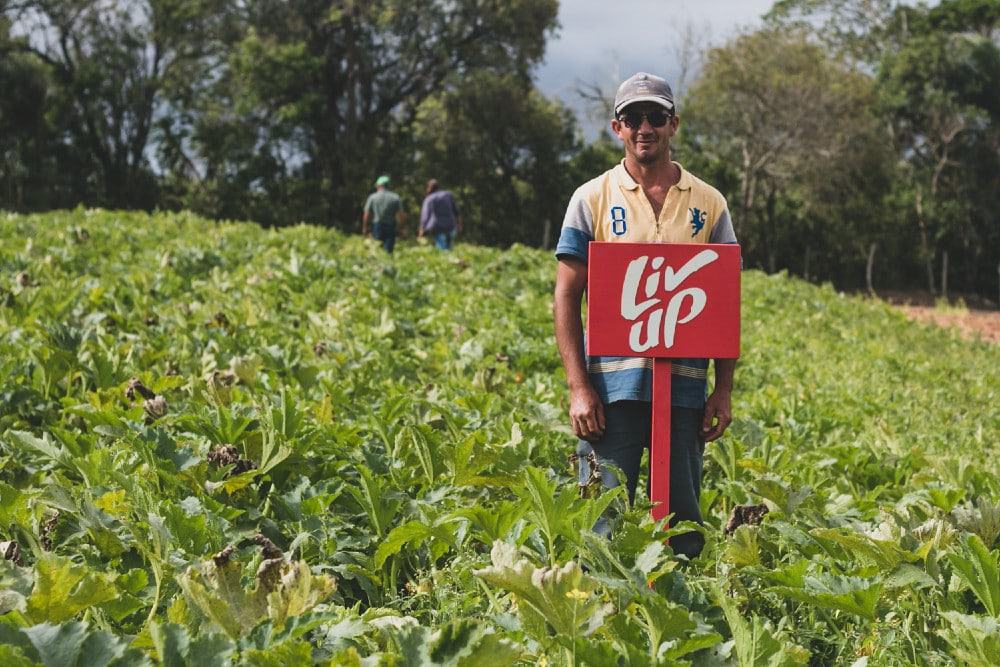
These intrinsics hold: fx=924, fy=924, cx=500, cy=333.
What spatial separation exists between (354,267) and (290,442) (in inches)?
267

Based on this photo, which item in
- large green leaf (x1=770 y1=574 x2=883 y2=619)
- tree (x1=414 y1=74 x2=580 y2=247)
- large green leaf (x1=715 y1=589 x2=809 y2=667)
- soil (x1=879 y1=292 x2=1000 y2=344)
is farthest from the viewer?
tree (x1=414 y1=74 x2=580 y2=247)

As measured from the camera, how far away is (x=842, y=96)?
2978 cm

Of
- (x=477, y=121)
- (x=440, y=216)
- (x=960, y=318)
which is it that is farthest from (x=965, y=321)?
(x=477, y=121)

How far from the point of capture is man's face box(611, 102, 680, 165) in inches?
114

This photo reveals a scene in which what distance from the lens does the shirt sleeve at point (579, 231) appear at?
3016mm

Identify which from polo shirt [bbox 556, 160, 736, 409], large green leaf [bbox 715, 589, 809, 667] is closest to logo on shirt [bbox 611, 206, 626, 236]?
polo shirt [bbox 556, 160, 736, 409]

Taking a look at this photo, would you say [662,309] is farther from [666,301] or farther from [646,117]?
[646,117]

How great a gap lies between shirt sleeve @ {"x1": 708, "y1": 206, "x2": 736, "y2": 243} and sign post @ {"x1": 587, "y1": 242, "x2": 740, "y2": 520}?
180 millimetres

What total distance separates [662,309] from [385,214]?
38.0 feet

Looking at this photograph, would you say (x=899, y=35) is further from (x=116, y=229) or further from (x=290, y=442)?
(x=290, y=442)

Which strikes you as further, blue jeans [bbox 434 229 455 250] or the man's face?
blue jeans [bbox 434 229 455 250]

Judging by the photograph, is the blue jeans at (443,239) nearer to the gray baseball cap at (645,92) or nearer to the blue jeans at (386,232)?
the blue jeans at (386,232)

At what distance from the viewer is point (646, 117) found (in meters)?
2.90

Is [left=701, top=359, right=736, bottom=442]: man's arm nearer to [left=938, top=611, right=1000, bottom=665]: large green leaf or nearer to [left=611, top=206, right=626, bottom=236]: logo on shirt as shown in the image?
[left=611, top=206, right=626, bottom=236]: logo on shirt
